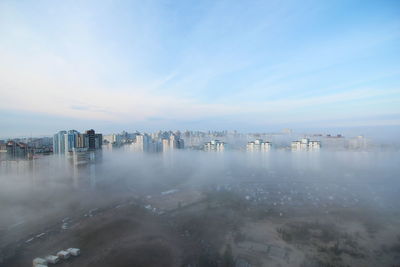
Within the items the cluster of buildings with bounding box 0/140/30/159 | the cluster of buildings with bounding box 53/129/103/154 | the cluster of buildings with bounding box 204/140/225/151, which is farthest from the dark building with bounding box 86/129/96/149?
the cluster of buildings with bounding box 204/140/225/151

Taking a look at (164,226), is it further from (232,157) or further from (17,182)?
(232,157)

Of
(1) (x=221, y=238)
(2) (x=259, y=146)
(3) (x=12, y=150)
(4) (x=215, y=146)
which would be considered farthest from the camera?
(4) (x=215, y=146)

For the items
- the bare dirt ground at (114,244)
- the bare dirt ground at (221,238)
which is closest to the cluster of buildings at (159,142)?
the bare dirt ground at (221,238)

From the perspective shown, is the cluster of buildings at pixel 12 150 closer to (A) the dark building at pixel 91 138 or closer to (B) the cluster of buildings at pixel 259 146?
(A) the dark building at pixel 91 138

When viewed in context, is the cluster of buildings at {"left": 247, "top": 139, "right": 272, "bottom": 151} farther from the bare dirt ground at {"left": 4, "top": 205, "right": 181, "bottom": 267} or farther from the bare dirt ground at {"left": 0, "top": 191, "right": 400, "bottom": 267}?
the bare dirt ground at {"left": 4, "top": 205, "right": 181, "bottom": 267}

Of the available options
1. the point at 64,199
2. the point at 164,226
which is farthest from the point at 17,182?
the point at 164,226

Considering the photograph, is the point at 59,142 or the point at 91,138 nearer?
the point at 59,142

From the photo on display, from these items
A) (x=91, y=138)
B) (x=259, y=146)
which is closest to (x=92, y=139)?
(x=91, y=138)

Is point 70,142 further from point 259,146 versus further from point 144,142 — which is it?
point 259,146
